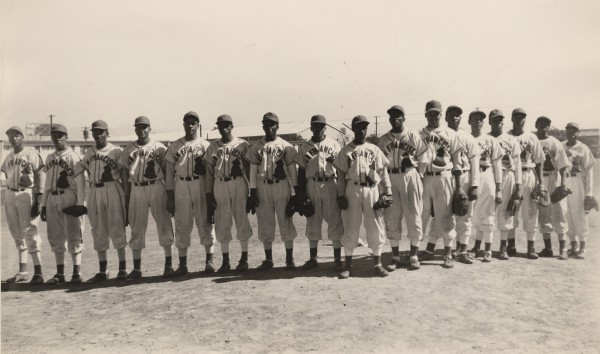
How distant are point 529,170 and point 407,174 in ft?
7.93

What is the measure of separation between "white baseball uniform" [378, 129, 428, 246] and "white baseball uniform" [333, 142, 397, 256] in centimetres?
38

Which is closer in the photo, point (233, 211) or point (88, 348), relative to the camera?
point (88, 348)

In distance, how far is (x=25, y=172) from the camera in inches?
260

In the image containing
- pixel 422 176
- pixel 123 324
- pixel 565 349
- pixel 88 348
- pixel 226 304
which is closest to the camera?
pixel 565 349

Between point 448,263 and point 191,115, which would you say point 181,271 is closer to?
point 191,115

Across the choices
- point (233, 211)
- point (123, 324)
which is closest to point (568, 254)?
point (233, 211)

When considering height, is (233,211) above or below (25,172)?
below

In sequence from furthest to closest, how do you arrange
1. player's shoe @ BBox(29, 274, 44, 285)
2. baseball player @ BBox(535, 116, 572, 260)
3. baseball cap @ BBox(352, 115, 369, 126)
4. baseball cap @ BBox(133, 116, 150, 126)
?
baseball player @ BBox(535, 116, 572, 260), player's shoe @ BBox(29, 274, 44, 285), baseball cap @ BBox(133, 116, 150, 126), baseball cap @ BBox(352, 115, 369, 126)

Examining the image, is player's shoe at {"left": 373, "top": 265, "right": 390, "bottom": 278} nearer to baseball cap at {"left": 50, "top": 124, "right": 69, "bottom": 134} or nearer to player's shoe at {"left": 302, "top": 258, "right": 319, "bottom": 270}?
player's shoe at {"left": 302, "top": 258, "right": 319, "bottom": 270}

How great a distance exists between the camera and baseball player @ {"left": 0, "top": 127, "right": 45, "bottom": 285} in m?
6.59

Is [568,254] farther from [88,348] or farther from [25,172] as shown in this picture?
[25,172]

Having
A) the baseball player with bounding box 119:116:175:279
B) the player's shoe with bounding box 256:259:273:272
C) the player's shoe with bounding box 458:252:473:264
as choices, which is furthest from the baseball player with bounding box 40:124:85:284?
the player's shoe with bounding box 458:252:473:264

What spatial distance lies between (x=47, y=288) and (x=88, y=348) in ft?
8.46

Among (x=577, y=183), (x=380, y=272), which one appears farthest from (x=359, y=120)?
(x=577, y=183)
